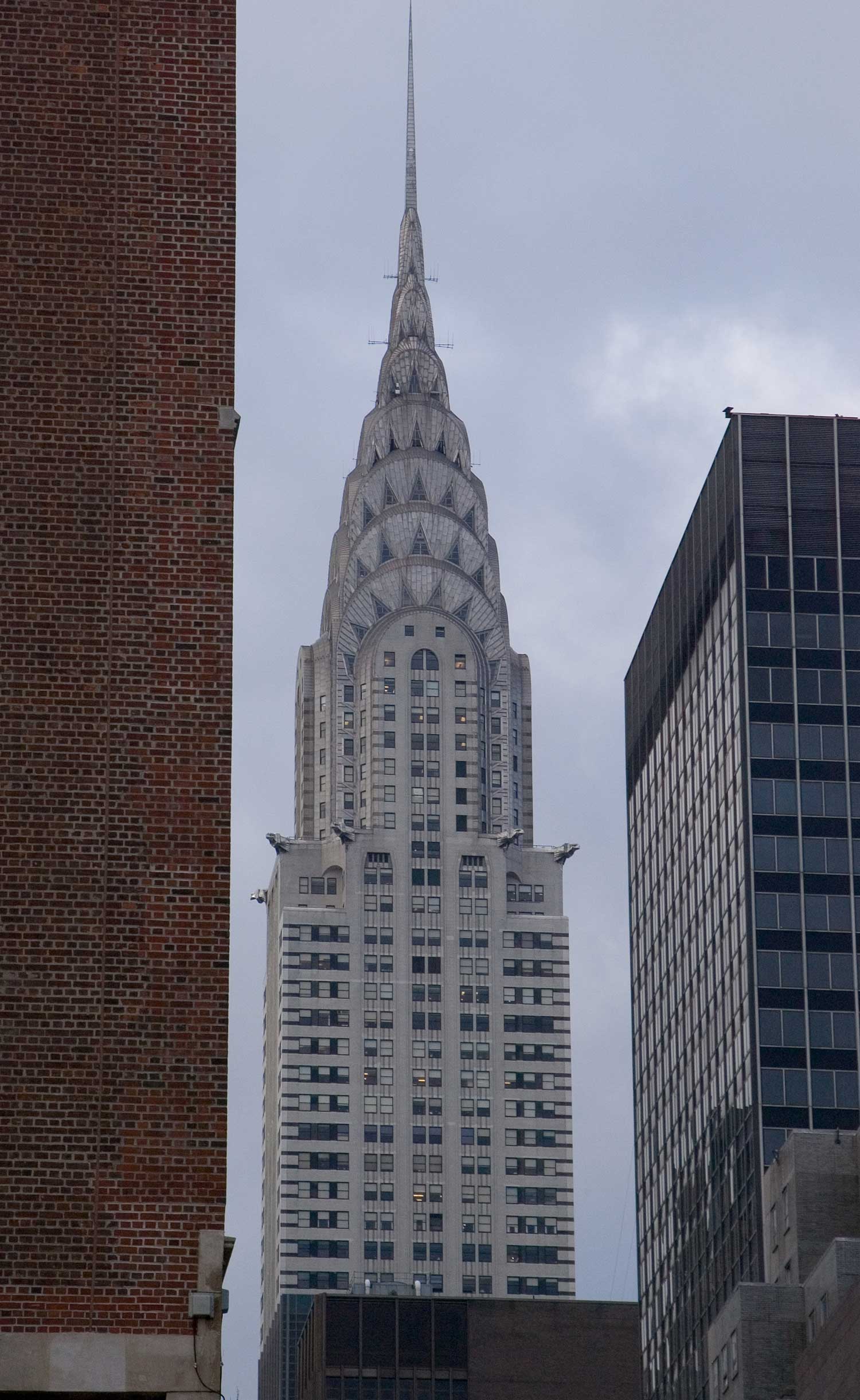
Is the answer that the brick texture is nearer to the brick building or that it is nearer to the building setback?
the brick building

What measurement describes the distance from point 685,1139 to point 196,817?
12263 cm

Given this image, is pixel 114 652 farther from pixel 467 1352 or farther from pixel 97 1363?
pixel 467 1352

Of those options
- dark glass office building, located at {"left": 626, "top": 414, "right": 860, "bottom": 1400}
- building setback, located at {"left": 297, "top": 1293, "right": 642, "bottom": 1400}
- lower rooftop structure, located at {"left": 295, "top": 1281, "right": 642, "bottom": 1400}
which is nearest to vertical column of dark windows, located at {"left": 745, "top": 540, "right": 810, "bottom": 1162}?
dark glass office building, located at {"left": 626, "top": 414, "right": 860, "bottom": 1400}

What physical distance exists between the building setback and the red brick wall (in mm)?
159077

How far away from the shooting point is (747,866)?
143 metres

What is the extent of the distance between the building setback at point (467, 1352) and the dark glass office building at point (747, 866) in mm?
28446

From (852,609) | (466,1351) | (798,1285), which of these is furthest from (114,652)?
(466,1351)

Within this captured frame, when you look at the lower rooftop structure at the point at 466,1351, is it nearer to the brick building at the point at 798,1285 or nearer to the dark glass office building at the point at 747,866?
the dark glass office building at the point at 747,866

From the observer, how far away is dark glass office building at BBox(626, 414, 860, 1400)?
138625mm

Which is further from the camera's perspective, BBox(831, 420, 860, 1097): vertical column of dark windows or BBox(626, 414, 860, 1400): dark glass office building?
BBox(831, 420, 860, 1097): vertical column of dark windows

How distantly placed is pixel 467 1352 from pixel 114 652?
6446 inches

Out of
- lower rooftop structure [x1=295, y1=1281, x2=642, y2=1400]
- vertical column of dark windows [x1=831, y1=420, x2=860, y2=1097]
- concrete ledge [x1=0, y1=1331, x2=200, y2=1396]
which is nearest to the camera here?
concrete ledge [x1=0, y1=1331, x2=200, y2=1396]

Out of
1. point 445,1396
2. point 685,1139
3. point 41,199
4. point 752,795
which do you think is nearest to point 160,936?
point 41,199

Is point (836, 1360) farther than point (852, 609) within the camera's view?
No
